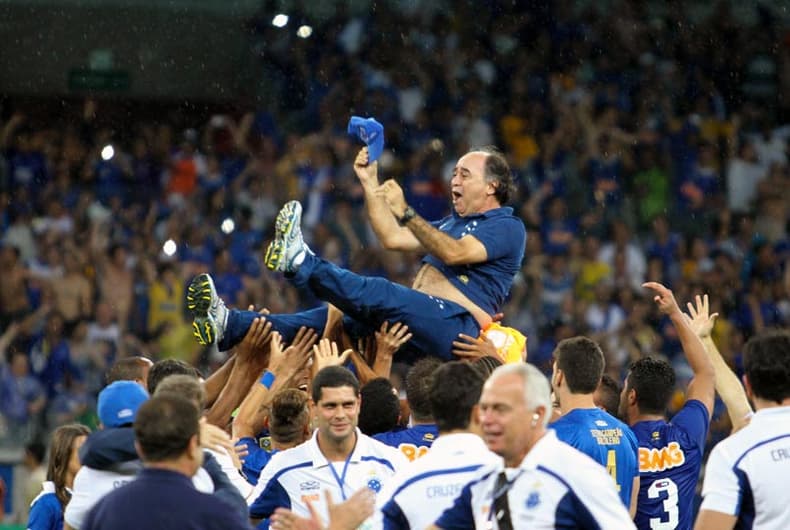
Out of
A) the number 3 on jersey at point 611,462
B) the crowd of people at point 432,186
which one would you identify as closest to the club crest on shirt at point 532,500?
the number 3 on jersey at point 611,462

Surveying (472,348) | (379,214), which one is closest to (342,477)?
(472,348)

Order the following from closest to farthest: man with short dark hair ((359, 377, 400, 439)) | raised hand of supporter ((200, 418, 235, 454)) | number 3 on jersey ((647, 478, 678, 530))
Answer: raised hand of supporter ((200, 418, 235, 454)), man with short dark hair ((359, 377, 400, 439)), number 3 on jersey ((647, 478, 678, 530))

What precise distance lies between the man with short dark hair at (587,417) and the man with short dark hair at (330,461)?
2.80 ft

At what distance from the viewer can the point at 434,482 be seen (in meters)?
5.82

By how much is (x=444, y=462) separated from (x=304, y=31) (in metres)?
14.7

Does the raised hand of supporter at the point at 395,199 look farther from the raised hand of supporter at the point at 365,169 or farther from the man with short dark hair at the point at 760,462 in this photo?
the man with short dark hair at the point at 760,462

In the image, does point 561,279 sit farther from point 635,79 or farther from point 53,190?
point 53,190

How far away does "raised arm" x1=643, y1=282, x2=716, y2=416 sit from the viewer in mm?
7617

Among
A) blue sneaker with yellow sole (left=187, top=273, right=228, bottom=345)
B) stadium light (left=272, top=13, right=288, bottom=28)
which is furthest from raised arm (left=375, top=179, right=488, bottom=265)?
stadium light (left=272, top=13, right=288, bottom=28)

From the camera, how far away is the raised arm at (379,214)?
27.6 feet

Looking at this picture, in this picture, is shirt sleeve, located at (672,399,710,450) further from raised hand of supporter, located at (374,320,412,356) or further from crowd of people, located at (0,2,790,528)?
crowd of people, located at (0,2,790,528)

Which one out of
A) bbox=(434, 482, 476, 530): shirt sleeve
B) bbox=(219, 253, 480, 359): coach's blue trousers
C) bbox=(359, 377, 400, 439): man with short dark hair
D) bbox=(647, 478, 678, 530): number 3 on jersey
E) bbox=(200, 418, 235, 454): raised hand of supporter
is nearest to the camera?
bbox=(434, 482, 476, 530): shirt sleeve

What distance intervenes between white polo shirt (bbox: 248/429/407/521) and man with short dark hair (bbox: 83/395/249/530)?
6.32 feet

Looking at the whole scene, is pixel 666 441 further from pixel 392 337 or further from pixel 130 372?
pixel 130 372
